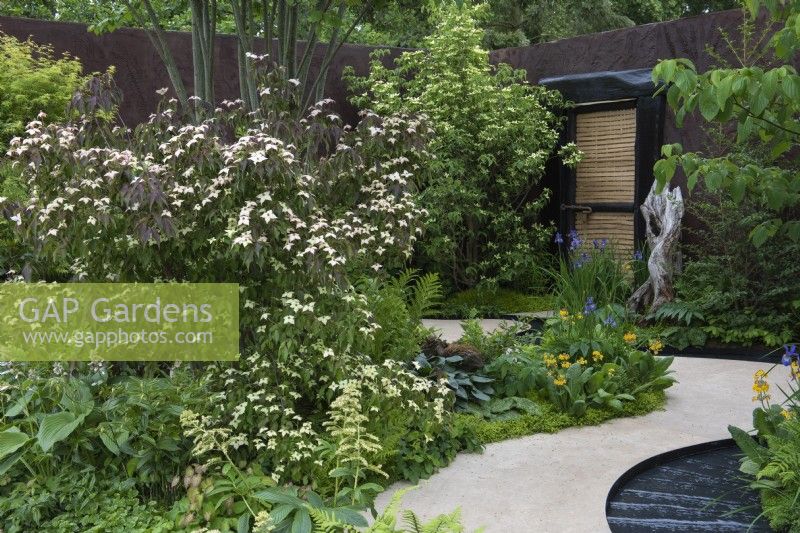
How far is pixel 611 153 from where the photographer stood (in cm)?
768

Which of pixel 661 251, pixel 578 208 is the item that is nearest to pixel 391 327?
pixel 661 251

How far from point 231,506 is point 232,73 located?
224 inches

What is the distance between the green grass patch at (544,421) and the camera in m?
3.98

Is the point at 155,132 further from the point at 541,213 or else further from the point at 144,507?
the point at 541,213

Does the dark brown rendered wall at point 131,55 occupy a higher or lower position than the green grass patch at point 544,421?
higher

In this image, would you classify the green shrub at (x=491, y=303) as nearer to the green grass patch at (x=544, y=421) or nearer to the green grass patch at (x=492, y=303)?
the green grass patch at (x=492, y=303)

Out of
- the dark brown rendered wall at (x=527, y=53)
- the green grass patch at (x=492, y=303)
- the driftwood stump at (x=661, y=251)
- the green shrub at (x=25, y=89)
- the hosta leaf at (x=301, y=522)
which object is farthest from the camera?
the green grass patch at (x=492, y=303)

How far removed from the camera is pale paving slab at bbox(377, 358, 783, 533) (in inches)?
123

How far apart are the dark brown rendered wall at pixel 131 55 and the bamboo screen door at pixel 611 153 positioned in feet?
8.86

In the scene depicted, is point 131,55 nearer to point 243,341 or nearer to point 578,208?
point 578,208

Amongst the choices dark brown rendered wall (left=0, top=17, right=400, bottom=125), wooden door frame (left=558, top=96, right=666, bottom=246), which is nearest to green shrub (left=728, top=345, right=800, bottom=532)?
wooden door frame (left=558, top=96, right=666, bottom=246)

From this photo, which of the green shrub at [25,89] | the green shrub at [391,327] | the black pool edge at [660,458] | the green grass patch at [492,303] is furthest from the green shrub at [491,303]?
the green shrub at [25,89]

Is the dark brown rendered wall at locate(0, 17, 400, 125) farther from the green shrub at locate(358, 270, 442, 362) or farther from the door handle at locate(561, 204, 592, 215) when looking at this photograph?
the green shrub at locate(358, 270, 442, 362)

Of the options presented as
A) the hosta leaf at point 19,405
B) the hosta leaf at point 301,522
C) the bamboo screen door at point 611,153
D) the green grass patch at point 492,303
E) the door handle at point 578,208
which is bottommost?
the green grass patch at point 492,303
